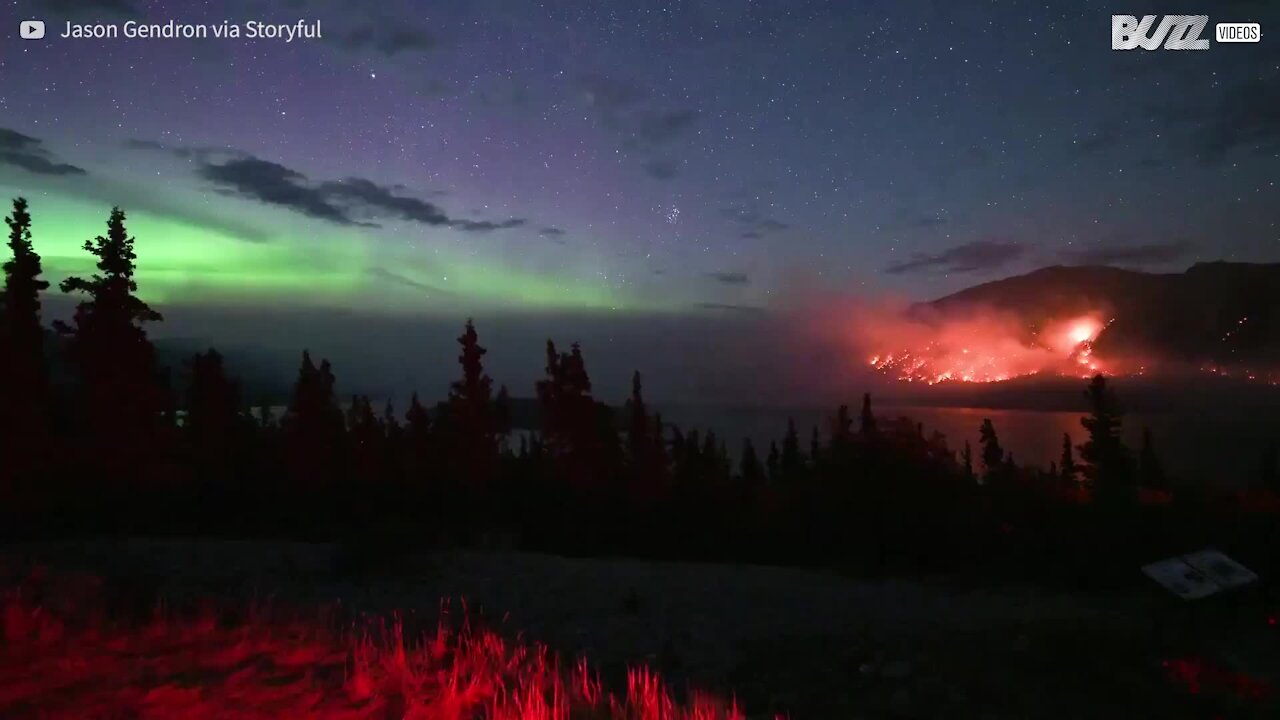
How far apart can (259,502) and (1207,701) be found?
25911 millimetres

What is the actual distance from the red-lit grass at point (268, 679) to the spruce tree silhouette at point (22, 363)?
2113 cm

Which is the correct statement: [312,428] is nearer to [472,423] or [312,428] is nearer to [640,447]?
[472,423]

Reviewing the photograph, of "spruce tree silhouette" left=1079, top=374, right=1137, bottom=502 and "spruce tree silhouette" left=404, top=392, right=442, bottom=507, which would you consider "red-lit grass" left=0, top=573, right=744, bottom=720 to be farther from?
"spruce tree silhouette" left=1079, top=374, right=1137, bottom=502

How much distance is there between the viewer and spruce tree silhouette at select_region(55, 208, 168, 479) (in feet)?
84.4

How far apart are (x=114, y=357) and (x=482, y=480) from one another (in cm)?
1465

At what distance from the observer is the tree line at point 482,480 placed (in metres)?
17.1

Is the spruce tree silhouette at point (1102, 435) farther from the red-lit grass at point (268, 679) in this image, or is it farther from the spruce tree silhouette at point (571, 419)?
the red-lit grass at point (268, 679)

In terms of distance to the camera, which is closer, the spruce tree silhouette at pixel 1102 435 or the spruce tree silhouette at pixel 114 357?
the spruce tree silhouette at pixel 114 357

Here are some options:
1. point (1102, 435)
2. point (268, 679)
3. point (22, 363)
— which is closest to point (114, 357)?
point (22, 363)

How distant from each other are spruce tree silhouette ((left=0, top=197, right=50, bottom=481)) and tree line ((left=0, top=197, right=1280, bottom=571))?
6cm

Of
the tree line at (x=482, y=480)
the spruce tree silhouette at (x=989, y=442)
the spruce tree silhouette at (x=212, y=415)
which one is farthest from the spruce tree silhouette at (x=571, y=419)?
the spruce tree silhouette at (x=989, y=442)

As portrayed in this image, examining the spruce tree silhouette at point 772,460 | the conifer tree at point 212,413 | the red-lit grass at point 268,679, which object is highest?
the conifer tree at point 212,413

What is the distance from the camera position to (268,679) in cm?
678

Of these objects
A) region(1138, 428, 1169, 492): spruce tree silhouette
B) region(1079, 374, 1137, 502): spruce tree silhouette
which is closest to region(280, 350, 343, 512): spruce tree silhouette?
region(1079, 374, 1137, 502): spruce tree silhouette
